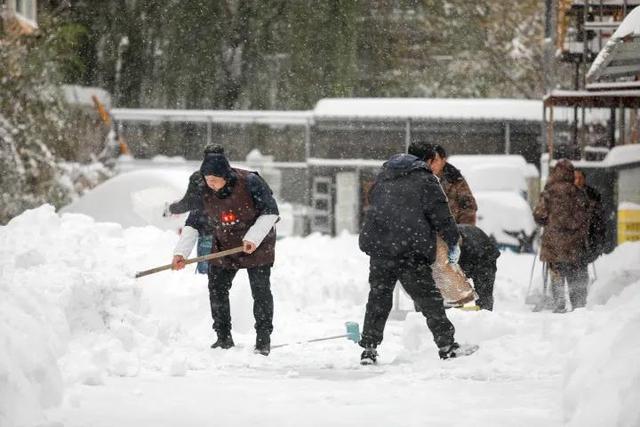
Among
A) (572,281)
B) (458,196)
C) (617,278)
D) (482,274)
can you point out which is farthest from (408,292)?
(572,281)

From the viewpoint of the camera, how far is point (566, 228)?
41.2 feet

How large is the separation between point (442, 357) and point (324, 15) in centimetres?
3196

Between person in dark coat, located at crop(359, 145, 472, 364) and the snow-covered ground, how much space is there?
9.8 inches

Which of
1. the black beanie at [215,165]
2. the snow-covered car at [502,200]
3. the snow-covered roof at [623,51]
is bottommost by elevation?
the snow-covered car at [502,200]

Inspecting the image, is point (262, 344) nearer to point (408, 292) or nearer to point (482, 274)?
point (408, 292)

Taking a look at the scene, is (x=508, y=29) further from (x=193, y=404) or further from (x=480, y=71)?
(x=193, y=404)

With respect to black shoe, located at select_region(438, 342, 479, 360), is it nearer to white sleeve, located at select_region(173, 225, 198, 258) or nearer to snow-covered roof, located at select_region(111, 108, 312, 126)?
white sleeve, located at select_region(173, 225, 198, 258)

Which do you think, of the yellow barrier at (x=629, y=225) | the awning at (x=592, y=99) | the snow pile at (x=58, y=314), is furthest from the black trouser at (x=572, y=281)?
the awning at (x=592, y=99)


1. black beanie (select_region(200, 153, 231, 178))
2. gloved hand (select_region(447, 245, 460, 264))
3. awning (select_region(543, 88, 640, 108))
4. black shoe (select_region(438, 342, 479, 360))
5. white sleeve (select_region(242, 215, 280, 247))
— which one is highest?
awning (select_region(543, 88, 640, 108))

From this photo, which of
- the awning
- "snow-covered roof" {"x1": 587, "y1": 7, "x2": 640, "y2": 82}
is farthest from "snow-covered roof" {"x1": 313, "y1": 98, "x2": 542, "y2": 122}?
"snow-covered roof" {"x1": 587, "y1": 7, "x2": 640, "y2": 82}

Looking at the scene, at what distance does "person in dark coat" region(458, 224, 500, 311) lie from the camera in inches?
399

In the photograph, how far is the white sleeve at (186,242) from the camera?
9289mm

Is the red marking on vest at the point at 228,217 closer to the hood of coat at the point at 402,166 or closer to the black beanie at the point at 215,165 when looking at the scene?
the black beanie at the point at 215,165

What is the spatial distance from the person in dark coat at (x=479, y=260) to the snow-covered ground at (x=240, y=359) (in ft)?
2.75
